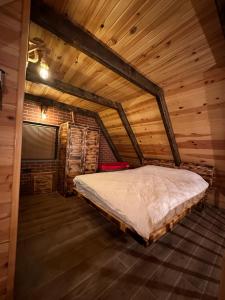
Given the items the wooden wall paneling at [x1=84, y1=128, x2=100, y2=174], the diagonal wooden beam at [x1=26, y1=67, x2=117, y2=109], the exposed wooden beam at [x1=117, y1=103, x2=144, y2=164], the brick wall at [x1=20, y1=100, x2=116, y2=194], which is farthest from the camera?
the wooden wall paneling at [x1=84, y1=128, x2=100, y2=174]

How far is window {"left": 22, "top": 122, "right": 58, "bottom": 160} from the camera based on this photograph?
11.3 feet

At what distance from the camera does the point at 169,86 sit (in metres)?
2.59

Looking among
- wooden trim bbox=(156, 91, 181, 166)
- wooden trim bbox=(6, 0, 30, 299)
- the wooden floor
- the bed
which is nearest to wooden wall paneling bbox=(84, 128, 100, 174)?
the bed

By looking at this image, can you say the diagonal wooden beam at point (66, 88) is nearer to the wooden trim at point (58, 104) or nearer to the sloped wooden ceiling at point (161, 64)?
the sloped wooden ceiling at point (161, 64)

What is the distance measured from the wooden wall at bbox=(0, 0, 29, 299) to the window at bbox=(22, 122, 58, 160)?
2814mm

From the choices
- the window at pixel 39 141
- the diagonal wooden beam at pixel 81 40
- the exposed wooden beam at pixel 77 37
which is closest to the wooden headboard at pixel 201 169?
the diagonal wooden beam at pixel 81 40

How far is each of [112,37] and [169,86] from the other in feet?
4.84

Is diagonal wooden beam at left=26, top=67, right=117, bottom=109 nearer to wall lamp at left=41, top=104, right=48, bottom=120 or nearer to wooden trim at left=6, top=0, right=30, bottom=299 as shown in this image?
wall lamp at left=41, top=104, right=48, bottom=120

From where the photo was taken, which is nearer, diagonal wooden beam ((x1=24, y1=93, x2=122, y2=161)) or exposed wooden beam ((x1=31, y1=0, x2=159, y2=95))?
exposed wooden beam ((x1=31, y1=0, x2=159, y2=95))

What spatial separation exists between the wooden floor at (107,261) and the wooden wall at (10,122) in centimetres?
54

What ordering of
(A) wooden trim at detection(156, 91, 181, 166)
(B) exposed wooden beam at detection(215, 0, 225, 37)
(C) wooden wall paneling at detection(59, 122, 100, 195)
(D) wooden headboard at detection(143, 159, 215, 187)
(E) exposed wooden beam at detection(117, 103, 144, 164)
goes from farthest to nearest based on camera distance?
(E) exposed wooden beam at detection(117, 103, 144, 164) → (C) wooden wall paneling at detection(59, 122, 100, 195) → (D) wooden headboard at detection(143, 159, 215, 187) → (A) wooden trim at detection(156, 91, 181, 166) → (B) exposed wooden beam at detection(215, 0, 225, 37)

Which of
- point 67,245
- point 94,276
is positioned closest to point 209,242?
point 94,276

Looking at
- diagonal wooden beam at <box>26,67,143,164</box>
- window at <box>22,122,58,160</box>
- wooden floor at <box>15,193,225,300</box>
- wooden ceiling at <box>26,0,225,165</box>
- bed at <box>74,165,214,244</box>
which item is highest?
wooden ceiling at <box>26,0,225,165</box>

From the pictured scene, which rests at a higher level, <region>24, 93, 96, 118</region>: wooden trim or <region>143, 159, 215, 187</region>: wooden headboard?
<region>24, 93, 96, 118</region>: wooden trim
